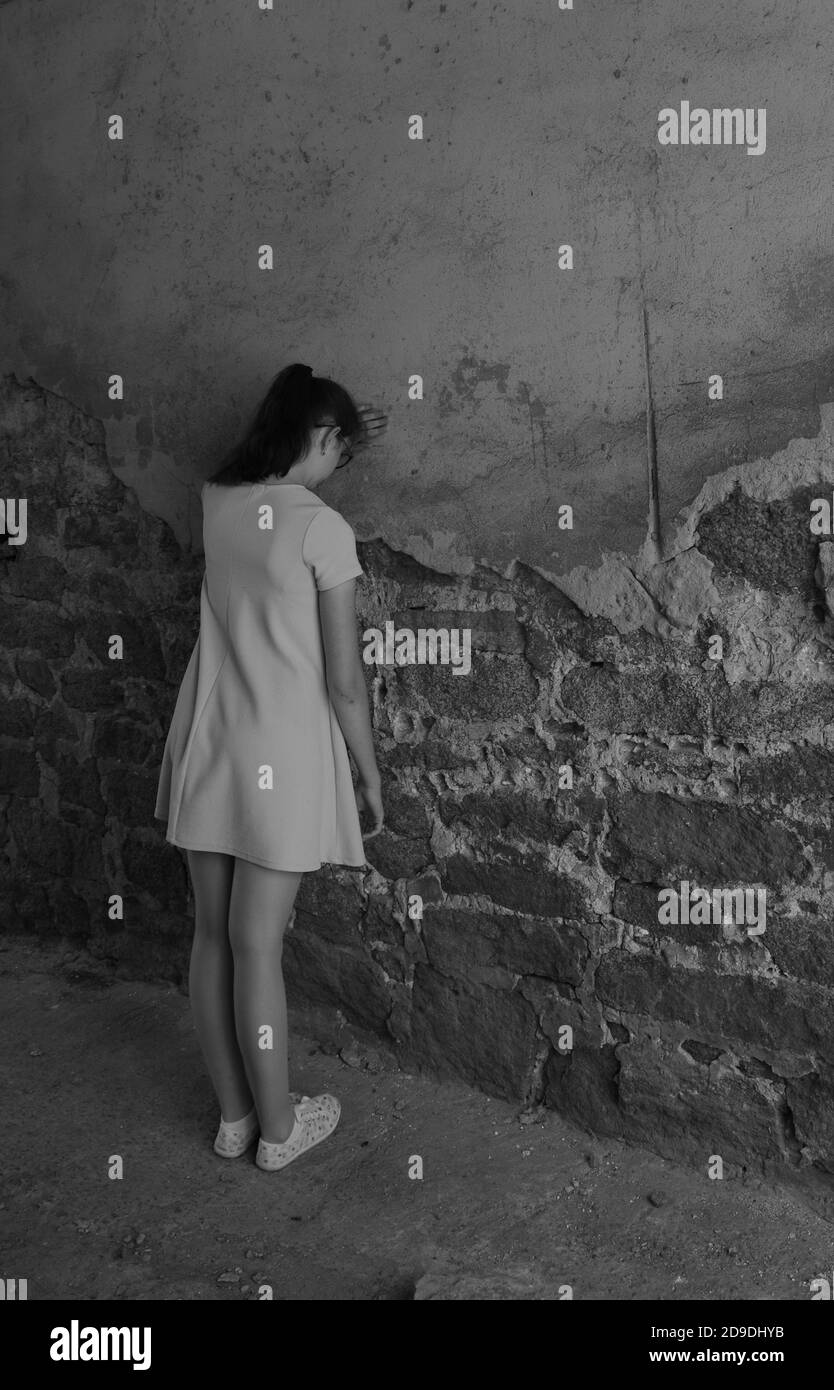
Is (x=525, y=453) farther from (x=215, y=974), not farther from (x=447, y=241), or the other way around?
(x=215, y=974)

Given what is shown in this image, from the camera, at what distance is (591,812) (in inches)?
105

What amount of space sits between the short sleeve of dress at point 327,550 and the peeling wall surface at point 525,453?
1.06 ft

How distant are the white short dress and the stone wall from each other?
0.37 m

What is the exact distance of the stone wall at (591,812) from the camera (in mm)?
2400

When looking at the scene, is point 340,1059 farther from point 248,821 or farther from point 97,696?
point 97,696

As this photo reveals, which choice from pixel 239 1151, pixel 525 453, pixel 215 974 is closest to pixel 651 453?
pixel 525 453

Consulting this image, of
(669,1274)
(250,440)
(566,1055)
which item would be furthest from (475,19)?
(669,1274)

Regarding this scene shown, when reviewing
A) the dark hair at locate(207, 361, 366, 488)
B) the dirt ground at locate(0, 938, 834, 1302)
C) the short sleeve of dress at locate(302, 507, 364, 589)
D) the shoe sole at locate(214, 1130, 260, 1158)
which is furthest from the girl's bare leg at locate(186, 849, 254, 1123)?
the dark hair at locate(207, 361, 366, 488)

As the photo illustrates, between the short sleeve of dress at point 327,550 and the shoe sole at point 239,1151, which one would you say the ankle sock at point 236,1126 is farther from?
the short sleeve of dress at point 327,550

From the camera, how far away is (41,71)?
3.35 metres

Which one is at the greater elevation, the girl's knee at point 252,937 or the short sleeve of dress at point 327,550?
the short sleeve of dress at point 327,550

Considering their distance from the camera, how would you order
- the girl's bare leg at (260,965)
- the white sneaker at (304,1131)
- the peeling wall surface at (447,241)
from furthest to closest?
1. the white sneaker at (304,1131)
2. the girl's bare leg at (260,965)
3. the peeling wall surface at (447,241)

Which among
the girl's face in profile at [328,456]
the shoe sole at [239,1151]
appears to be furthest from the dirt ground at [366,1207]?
the girl's face in profile at [328,456]

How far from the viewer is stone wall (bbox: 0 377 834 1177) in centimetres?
240
